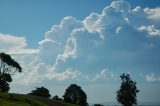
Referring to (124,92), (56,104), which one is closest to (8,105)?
(56,104)

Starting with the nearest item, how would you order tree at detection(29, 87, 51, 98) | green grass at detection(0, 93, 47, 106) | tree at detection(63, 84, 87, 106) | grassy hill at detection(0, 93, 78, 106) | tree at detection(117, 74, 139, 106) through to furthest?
green grass at detection(0, 93, 47, 106), grassy hill at detection(0, 93, 78, 106), tree at detection(117, 74, 139, 106), tree at detection(63, 84, 87, 106), tree at detection(29, 87, 51, 98)

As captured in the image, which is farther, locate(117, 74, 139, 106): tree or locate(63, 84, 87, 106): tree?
locate(63, 84, 87, 106): tree

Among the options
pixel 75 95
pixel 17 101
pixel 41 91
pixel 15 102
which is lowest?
pixel 15 102

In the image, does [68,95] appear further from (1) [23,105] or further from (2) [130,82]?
(1) [23,105]

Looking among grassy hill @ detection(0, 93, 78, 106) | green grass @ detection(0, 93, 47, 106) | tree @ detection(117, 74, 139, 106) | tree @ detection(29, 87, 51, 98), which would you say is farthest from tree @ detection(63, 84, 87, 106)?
green grass @ detection(0, 93, 47, 106)

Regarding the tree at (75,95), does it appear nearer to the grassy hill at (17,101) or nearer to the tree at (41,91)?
the tree at (41,91)

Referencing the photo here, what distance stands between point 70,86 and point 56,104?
67.7 meters

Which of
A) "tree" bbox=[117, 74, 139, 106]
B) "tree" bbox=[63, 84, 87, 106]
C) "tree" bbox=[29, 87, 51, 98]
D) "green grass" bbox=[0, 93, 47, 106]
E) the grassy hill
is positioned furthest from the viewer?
"tree" bbox=[29, 87, 51, 98]

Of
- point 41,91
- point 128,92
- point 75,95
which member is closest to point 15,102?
point 128,92

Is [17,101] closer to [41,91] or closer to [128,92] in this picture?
[128,92]

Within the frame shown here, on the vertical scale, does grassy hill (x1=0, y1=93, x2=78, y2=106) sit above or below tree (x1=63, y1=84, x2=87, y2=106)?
below

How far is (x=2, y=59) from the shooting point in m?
Result: 115

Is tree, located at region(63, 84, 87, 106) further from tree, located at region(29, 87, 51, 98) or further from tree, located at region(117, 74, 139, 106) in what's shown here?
tree, located at region(117, 74, 139, 106)

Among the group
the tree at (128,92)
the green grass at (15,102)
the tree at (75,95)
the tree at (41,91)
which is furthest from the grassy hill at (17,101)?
the tree at (41,91)
